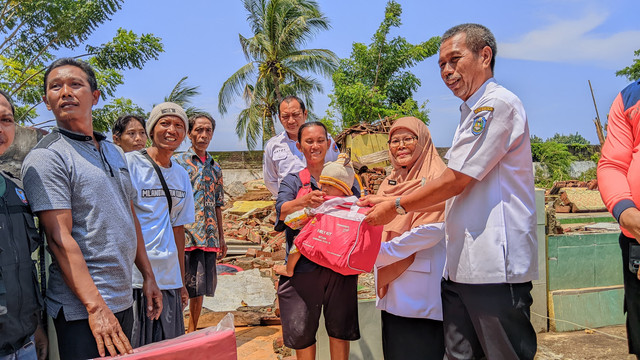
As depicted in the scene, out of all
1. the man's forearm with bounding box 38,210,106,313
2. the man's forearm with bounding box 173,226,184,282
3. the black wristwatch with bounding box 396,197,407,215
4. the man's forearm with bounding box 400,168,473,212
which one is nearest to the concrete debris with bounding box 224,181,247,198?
the man's forearm with bounding box 173,226,184,282

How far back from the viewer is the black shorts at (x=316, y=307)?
297cm

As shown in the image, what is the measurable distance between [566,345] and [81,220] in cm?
486

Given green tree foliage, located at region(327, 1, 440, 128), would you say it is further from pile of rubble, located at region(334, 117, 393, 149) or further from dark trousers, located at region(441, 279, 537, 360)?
dark trousers, located at region(441, 279, 537, 360)

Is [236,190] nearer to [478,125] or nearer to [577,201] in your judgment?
[577,201]

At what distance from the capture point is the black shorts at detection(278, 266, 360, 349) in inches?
117

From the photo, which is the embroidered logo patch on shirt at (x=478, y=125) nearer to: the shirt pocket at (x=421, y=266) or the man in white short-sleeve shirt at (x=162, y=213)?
the shirt pocket at (x=421, y=266)

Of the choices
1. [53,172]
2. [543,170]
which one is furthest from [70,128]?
[543,170]

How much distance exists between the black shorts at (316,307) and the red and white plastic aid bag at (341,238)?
0.72 feet

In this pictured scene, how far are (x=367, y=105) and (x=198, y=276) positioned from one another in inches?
709

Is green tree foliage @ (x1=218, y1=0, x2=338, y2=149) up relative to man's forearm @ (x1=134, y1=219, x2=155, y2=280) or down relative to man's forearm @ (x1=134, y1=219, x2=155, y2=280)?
up

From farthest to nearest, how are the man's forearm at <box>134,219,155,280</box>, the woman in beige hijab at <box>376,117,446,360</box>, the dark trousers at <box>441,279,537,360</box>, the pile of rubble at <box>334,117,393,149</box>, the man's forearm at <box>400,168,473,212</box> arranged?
the pile of rubble at <box>334,117,393,149</box>
the woman in beige hijab at <box>376,117,446,360</box>
the man's forearm at <box>134,219,155,280</box>
the man's forearm at <box>400,168,473,212</box>
the dark trousers at <box>441,279,537,360</box>

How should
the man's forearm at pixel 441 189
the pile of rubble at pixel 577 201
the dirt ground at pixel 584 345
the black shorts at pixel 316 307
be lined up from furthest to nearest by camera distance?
the pile of rubble at pixel 577 201 < the dirt ground at pixel 584 345 < the black shorts at pixel 316 307 < the man's forearm at pixel 441 189

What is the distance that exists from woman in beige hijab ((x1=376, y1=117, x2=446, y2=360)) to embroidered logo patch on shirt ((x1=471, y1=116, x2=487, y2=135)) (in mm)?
693

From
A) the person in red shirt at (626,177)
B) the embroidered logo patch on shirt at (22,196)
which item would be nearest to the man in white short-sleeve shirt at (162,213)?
the embroidered logo patch on shirt at (22,196)
